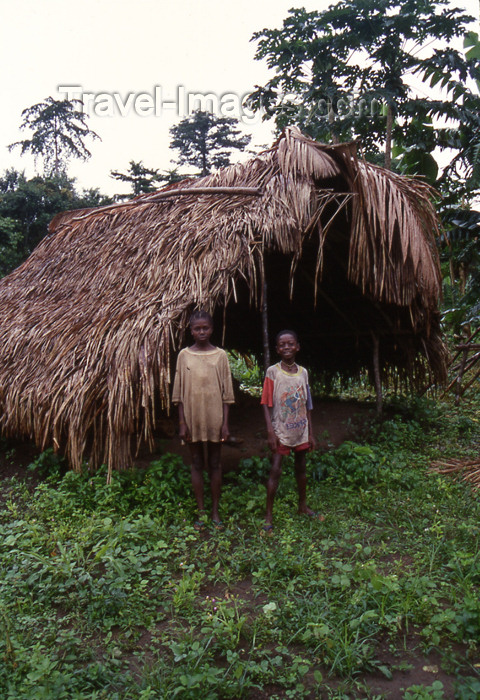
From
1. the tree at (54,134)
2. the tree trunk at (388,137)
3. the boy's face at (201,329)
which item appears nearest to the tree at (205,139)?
the tree at (54,134)

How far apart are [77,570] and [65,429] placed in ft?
5.78

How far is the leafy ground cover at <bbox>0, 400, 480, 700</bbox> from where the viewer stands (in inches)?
86.7

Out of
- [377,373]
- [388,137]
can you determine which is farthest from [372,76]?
[377,373]

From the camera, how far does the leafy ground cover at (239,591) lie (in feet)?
7.22

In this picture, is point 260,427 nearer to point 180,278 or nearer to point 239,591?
point 180,278

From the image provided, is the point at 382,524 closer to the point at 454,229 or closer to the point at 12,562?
the point at 12,562

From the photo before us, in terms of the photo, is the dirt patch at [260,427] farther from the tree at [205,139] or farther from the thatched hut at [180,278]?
the tree at [205,139]

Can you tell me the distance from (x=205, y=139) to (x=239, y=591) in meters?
25.2

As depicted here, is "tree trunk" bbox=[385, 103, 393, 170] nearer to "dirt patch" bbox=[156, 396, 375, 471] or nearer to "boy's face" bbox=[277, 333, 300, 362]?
"dirt patch" bbox=[156, 396, 375, 471]

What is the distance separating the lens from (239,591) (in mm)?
2932

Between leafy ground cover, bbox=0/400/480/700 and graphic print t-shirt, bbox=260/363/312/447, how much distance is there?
0.57 m

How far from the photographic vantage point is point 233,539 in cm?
354

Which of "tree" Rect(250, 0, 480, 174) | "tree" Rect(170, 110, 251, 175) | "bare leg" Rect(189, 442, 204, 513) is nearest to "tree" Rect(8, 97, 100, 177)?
"tree" Rect(170, 110, 251, 175)

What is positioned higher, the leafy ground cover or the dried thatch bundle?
the dried thatch bundle
